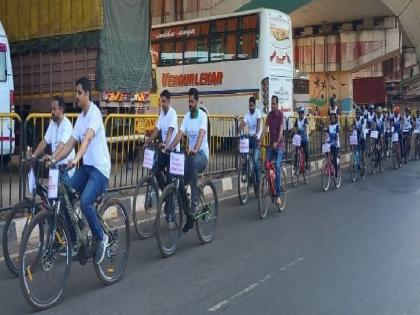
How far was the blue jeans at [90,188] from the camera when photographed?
5.29 metres

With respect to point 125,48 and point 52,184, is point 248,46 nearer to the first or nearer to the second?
point 125,48

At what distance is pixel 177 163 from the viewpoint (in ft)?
22.3

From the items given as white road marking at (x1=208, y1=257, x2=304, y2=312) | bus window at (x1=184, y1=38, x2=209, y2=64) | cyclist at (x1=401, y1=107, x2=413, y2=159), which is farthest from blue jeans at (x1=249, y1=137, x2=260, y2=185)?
cyclist at (x1=401, y1=107, x2=413, y2=159)

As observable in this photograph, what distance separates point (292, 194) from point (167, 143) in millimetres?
5200

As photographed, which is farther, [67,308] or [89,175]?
[89,175]

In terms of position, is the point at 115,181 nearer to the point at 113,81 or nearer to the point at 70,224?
the point at 113,81

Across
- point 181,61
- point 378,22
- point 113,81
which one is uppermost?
point 378,22

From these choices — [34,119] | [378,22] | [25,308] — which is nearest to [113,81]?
[34,119]

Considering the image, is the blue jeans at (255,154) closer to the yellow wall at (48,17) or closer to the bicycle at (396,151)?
the yellow wall at (48,17)

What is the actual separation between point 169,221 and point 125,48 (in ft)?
23.9

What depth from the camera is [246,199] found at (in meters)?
10.8

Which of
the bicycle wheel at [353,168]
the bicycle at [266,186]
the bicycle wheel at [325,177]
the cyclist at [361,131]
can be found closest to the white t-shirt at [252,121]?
the bicycle at [266,186]

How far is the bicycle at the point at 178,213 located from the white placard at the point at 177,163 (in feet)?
0.14

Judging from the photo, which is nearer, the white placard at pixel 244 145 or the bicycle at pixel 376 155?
the white placard at pixel 244 145
